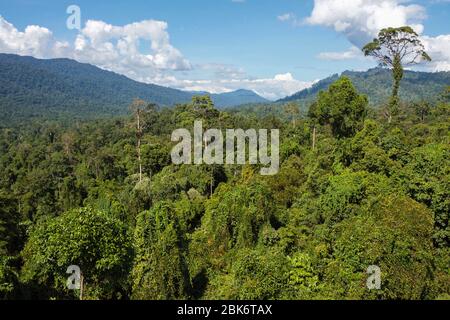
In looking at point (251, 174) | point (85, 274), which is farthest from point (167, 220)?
point (251, 174)

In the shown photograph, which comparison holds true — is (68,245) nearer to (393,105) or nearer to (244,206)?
(244,206)

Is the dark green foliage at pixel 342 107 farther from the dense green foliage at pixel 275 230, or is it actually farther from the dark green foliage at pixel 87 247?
the dark green foliage at pixel 87 247

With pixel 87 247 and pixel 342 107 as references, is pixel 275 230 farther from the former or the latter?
pixel 87 247

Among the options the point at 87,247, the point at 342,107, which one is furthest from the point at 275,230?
the point at 87,247

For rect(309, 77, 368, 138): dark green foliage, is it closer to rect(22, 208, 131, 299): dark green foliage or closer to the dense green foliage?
the dense green foliage

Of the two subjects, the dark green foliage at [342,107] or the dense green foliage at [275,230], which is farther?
the dark green foliage at [342,107]

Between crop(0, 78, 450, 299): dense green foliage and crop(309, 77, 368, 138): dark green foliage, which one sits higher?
crop(309, 77, 368, 138): dark green foliage

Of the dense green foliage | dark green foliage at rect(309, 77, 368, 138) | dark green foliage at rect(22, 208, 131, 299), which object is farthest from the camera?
dark green foliage at rect(309, 77, 368, 138)

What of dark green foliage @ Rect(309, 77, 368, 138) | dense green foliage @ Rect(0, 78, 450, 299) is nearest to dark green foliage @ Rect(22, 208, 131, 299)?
dense green foliage @ Rect(0, 78, 450, 299)

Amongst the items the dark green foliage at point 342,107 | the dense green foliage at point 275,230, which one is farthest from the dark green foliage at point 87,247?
the dark green foliage at point 342,107
